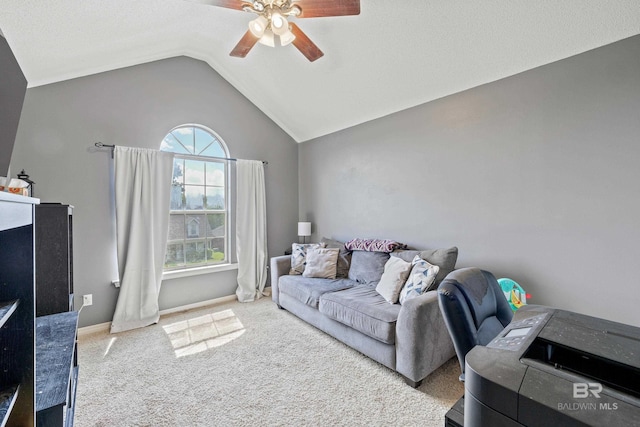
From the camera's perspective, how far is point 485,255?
8.18ft

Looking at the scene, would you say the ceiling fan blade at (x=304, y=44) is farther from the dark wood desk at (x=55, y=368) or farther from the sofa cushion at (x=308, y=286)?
the dark wood desk at (x=55, y=368)

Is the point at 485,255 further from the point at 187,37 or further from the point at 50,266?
the point at 187,37

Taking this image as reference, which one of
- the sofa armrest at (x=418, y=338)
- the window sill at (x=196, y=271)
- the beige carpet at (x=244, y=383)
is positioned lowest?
the beige carpet at (x=244, y=383)

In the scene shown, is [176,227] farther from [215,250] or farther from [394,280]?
[394,280]

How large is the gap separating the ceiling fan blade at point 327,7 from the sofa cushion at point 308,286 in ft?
7.85

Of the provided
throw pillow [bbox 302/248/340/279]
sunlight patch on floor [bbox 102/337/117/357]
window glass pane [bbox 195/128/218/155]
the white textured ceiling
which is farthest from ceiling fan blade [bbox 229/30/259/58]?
sunlight patch on floor [bbox 102/337/117/357]

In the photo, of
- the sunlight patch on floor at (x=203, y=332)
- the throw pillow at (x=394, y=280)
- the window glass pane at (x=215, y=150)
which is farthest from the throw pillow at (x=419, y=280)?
the window glass pane at (x=215, y=150)

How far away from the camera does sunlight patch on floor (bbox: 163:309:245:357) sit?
2.54m

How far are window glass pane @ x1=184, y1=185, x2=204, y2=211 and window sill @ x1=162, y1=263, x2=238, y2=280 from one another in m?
0.82

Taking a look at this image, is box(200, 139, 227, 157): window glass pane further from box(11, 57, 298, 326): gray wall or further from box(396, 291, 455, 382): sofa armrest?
box(396, 291, 455, 382): sofa armrest

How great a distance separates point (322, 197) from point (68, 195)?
9.88 feet

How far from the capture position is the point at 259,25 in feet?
6.18

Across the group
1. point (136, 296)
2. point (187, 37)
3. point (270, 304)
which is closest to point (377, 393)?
point (270, 304)

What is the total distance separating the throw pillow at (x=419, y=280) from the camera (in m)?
2.24
